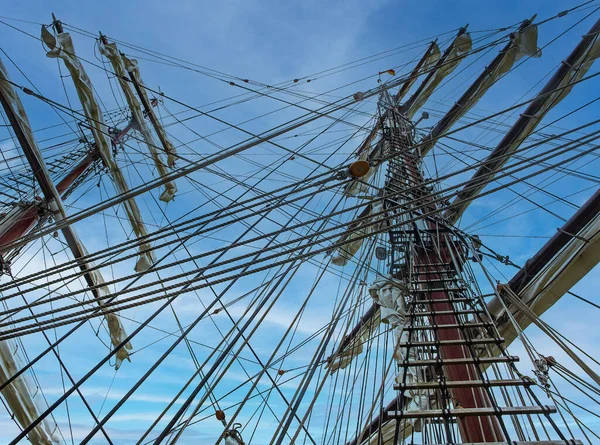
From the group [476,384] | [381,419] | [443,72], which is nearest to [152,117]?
[443,72]

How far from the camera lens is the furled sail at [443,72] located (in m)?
9.12

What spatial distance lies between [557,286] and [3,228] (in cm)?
850

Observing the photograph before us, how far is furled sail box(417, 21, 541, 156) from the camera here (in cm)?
721

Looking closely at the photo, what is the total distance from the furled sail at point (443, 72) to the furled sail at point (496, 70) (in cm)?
130

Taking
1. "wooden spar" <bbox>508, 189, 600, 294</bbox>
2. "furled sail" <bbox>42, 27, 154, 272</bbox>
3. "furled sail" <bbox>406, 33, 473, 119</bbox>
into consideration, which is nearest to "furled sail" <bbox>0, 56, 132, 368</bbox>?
"furled sail" <bbox>42, 27, 154, 272</bbox>

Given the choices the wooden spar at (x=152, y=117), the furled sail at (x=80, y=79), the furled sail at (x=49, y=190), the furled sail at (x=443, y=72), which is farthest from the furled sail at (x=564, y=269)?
the wooden spar at (x=152, y=117)

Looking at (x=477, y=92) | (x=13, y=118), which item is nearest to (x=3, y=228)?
(x=13, y=118)

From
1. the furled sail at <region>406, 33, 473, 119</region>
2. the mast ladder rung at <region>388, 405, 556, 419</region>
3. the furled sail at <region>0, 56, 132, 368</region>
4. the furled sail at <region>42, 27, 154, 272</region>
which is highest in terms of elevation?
the furled sail at <region>406, 33, 473, 119</region>

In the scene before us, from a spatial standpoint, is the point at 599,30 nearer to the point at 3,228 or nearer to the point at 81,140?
the point at 3,228

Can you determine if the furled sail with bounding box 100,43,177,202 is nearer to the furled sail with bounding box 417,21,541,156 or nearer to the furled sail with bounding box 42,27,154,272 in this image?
the furled sail with bounding box 42,27,154,272

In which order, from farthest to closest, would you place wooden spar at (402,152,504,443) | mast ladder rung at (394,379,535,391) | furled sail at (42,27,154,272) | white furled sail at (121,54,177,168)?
white furled sail at (121,54,177,168)
furled sail at (42,27,154,272)
wooden spar at (402,152,504,443)
mast ladder rung at (394,379,535,391)

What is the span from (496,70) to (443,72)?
2263 millimetres

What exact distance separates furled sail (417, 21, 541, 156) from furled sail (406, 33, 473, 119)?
130 cm

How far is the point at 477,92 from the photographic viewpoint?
8.48m
